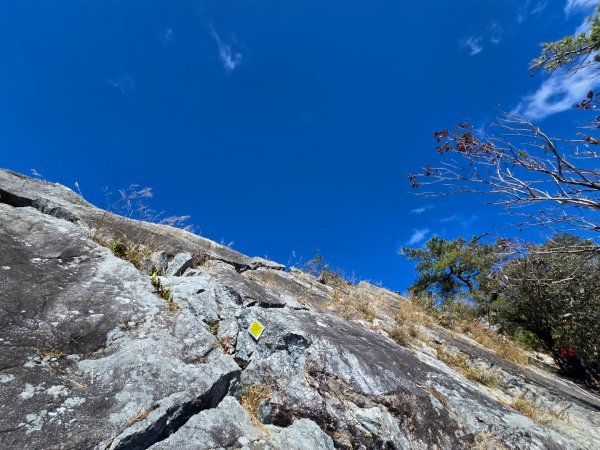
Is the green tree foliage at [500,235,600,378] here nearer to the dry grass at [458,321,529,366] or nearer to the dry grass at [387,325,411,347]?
the dry grass at [458,321,529,366]

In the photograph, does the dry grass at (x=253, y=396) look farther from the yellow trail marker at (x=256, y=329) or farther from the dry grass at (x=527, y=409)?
the dry grass at (x=527, y=409)

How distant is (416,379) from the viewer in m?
4.62

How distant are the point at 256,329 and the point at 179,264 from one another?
77.4 inches

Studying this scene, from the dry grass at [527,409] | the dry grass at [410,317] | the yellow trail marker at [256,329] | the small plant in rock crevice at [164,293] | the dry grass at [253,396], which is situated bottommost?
the dry grass at [527,409]

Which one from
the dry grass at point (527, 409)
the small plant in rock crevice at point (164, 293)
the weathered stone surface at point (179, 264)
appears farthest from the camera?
the weathered stone surface at point (179, 264)

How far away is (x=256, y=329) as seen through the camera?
458cm

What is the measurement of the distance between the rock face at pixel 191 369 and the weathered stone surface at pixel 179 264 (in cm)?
2

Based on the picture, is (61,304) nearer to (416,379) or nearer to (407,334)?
(416,379)

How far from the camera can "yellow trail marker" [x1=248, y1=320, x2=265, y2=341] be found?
4.52 m

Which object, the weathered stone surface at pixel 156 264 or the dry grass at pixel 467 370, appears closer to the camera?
the weathered stone surface at pixel 156 264

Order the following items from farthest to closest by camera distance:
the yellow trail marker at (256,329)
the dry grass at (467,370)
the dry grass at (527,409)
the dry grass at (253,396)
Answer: the dry grass at (467,370) < the dry grass at (527,409) < the yellow trail marker at (256,329) < the dry grass at (253,396)

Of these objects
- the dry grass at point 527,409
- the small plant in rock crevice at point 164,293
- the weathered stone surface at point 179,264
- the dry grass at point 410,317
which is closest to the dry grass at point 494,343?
the dry grass at point 410,317

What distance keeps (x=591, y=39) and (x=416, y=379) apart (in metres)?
6.85

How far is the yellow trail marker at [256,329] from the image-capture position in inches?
178
